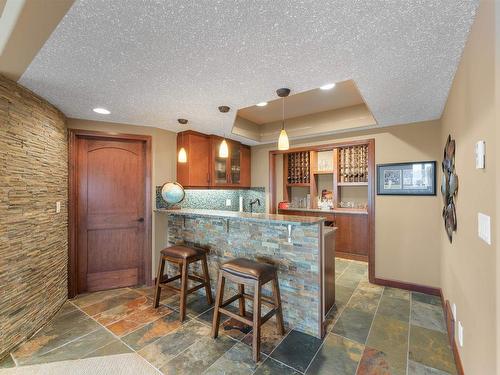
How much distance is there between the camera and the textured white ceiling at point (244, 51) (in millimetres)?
1214

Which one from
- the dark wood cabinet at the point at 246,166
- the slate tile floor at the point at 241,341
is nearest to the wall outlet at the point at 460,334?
the slate tile floor at the point at 241,341

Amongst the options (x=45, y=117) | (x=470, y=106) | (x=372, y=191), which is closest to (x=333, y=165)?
(x=372, y=191)

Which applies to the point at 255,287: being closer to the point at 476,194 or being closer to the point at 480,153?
the point at 476,194

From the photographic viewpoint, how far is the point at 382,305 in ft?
8.98

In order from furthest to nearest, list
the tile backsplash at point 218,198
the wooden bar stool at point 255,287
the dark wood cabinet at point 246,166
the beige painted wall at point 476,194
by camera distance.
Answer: the dark wood cabinet at point 246,166 < the tile backsplash at point 218,198 < the wooden bar stool at point 255,287 < the beige painted wall at point 476,194

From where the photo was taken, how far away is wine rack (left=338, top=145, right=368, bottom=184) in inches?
173

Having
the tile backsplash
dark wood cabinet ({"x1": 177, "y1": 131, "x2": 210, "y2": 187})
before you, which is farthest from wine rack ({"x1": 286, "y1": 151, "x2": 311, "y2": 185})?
dark wood cabinet ({"x1": 177, "y1": 131, "x2": 210, "y2": 187})

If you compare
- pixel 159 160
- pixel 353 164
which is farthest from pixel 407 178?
pixel 159 160

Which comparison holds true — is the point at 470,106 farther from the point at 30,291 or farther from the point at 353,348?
the point at 30,291

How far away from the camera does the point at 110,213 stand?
3.22 metres

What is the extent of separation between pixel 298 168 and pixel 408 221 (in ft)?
7.66

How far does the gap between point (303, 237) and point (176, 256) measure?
1.40 meters

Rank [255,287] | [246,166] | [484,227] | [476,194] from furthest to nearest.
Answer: [246,166] → [255,287] → [476,194] → [484,227]

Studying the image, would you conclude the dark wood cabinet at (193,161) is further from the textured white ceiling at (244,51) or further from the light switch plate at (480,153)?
the light switch plate at (480,153)
